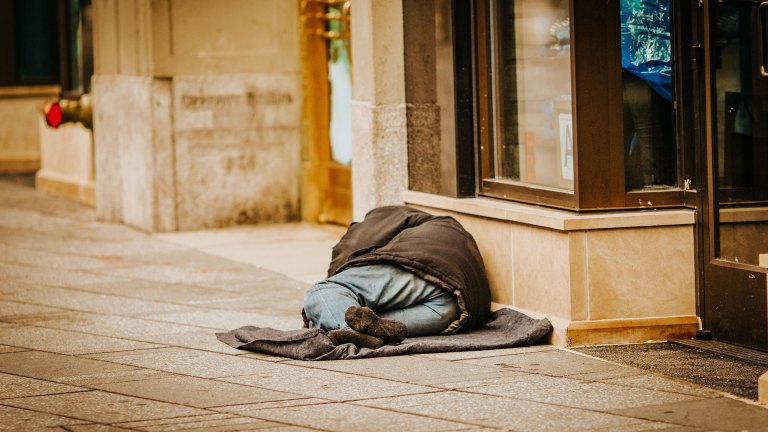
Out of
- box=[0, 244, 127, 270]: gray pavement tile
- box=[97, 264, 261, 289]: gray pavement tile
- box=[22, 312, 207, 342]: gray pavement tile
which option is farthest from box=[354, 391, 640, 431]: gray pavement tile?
box=[0, 244, 127, 270]: gray pavement tile

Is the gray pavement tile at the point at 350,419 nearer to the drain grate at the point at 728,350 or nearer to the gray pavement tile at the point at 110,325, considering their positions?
the drain grate at the point at 728,350

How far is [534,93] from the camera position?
26.0 feet

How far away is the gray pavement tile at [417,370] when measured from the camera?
21.1 feet

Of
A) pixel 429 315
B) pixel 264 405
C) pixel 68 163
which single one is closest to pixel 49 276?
pixel 429 315

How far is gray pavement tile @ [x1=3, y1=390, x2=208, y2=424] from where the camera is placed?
229 inches

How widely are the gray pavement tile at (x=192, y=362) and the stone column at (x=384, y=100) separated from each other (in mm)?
2271

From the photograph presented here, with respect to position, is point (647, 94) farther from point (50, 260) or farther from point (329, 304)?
point (50, 260)

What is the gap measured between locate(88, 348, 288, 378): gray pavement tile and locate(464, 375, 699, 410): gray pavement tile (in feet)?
3.91

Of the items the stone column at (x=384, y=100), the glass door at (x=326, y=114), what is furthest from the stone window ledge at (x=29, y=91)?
the stone column at (x=384, y=100)

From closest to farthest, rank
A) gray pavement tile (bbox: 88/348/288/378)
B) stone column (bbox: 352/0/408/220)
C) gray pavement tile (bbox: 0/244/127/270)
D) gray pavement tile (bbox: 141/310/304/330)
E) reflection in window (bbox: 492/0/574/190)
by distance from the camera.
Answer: gray pavement tile (bbox: 88/348/288/378) < reflection in window (bbox: 492/0/574/190) < gray pavement tile (bbox: 141/310/304/330) < stone column (bbox: 352/0/408/220) < gray pavement tile (bbox: 0/244/127/270)

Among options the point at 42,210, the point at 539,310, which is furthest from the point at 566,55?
the point at 42,210

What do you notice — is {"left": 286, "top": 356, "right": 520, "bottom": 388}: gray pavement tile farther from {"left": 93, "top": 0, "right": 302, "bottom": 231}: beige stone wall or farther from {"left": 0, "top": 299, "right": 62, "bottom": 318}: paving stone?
{"left": 93, "top": 0, "right": 302, "bottom": 231}: beige stone wall

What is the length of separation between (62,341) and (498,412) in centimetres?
292

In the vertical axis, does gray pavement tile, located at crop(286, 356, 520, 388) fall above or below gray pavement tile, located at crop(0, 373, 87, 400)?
below
